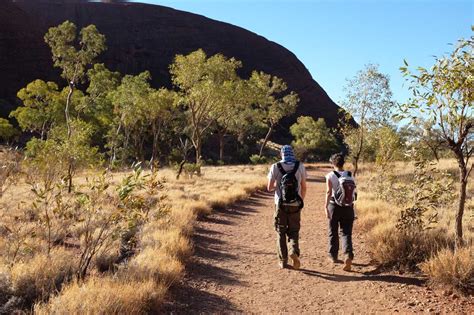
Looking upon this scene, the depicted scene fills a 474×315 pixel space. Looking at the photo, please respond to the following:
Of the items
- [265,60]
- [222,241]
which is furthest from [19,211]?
[265,60]

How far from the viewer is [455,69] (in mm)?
5156

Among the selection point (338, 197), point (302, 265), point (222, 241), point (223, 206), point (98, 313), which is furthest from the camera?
point (223, 206)

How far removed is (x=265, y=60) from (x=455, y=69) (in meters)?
114

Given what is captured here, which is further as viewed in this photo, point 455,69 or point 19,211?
point 19,211

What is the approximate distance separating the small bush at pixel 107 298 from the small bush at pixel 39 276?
47cm

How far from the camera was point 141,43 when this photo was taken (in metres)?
102

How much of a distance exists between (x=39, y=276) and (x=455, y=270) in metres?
5.97

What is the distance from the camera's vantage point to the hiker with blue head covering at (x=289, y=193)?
6430mm

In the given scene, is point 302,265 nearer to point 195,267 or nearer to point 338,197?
point 338,197

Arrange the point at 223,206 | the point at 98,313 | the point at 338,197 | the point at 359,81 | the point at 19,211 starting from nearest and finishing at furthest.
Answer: the point at 98,313 < the point at 338,197 < the point at 19,211 < the point at 223,206 < the point at 359,81

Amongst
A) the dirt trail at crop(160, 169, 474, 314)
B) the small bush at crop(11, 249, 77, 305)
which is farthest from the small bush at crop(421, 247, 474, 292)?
the small bush at crop(11, 249, 77, 305)

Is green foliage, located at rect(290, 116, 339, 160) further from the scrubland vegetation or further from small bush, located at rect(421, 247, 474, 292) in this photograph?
small bush, located at rect(421, 247, 474, 292)

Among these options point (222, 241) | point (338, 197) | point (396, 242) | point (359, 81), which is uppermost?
point (359, 81)

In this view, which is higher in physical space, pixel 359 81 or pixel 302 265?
pixel 359 81
